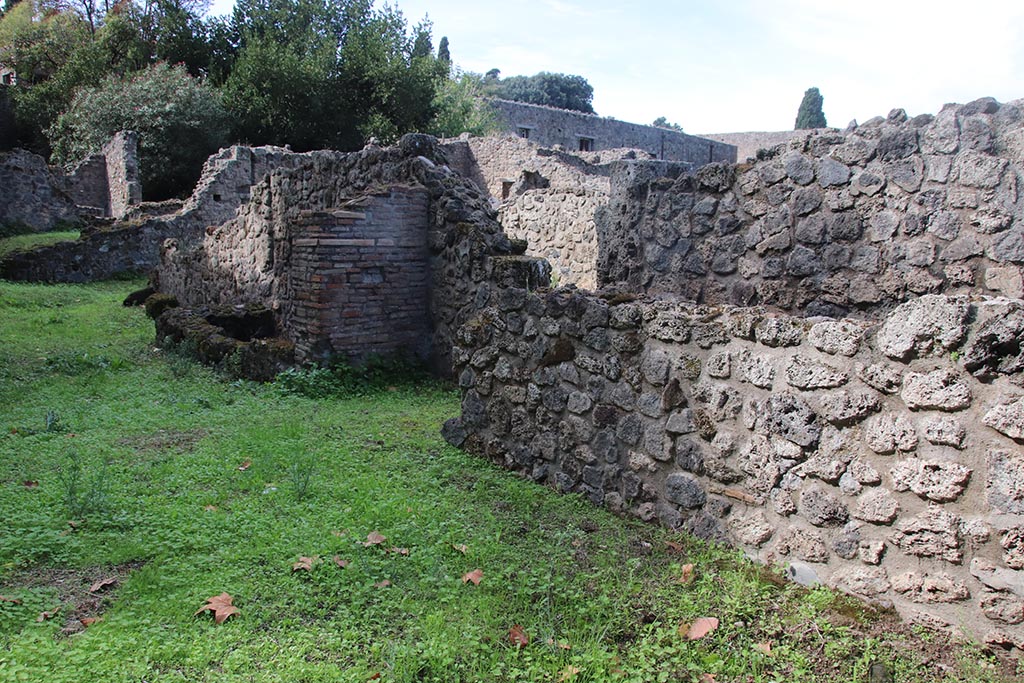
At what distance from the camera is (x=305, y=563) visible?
3.27 m

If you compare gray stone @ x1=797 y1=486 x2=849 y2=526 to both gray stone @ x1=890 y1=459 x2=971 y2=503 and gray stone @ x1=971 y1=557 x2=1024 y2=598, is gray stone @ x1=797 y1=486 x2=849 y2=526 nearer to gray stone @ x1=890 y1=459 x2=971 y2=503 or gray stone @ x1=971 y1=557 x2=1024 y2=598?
gray stone @ x1=890 y1=459 x2=971 y2=503

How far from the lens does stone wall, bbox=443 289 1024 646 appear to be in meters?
2.62

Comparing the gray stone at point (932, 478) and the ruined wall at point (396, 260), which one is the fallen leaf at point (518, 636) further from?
the ruined wall at point (396, 260)

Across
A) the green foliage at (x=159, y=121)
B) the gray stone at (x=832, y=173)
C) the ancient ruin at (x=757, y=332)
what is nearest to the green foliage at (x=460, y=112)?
the green foliage at (x=159, y=121)

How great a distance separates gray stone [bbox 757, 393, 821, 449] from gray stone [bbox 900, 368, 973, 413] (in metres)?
0.39

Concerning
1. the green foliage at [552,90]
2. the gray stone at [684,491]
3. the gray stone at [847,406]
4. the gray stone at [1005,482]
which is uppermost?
the green foliage at [552,90]

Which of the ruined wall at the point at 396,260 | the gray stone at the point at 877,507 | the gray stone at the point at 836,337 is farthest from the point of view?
the ruined wall at the point at 396,260

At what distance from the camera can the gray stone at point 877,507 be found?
9.32 ft

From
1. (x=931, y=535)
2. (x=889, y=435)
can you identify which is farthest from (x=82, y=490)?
(x=931, y=535)

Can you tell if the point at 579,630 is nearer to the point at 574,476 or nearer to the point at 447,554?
the point at 447,554

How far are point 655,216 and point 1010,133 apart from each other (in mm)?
2675

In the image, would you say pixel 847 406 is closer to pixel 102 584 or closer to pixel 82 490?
pixel 102 584

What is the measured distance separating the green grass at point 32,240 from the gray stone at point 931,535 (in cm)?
1655

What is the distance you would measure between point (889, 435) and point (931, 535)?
39cm
